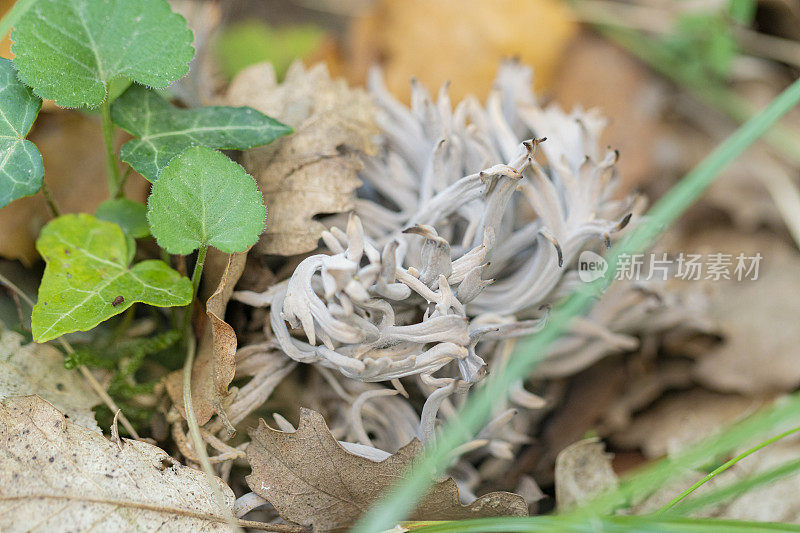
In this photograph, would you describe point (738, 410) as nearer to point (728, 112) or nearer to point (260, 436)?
point (728, 112)

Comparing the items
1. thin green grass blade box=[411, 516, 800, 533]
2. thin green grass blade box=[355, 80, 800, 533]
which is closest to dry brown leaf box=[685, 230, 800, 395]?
thin green grass blade box=[355, 80, 800, 533]

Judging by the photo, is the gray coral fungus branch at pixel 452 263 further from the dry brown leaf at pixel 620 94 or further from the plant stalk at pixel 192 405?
the dry brown leaf at pixel 620 94

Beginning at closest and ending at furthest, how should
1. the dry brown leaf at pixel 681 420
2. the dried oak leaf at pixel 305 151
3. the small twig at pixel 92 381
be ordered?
the small twig at pixel 92 381
the dried oak leaf at pixel 305 151
the dry brown leaf at pixel 681 420

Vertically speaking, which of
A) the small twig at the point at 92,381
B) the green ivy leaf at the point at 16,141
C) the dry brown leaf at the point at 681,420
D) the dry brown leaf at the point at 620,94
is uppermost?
the dry brown leaf at the point at 620,94

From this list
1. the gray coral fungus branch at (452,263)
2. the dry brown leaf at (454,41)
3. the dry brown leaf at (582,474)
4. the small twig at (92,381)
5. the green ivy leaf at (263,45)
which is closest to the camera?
the gray coral fungus branch at (452,263)

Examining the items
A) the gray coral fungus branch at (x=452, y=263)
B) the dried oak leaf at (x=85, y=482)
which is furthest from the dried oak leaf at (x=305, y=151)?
the dried oak leaf at (x=85, y=482)

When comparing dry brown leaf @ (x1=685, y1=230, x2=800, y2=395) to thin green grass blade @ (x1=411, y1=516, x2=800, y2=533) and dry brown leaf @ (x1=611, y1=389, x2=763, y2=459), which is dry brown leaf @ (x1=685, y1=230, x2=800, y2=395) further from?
thin green grass blade @ (x1=411, y1=516, x2=800, y2=533)

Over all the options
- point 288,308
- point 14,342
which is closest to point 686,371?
point 288,308
